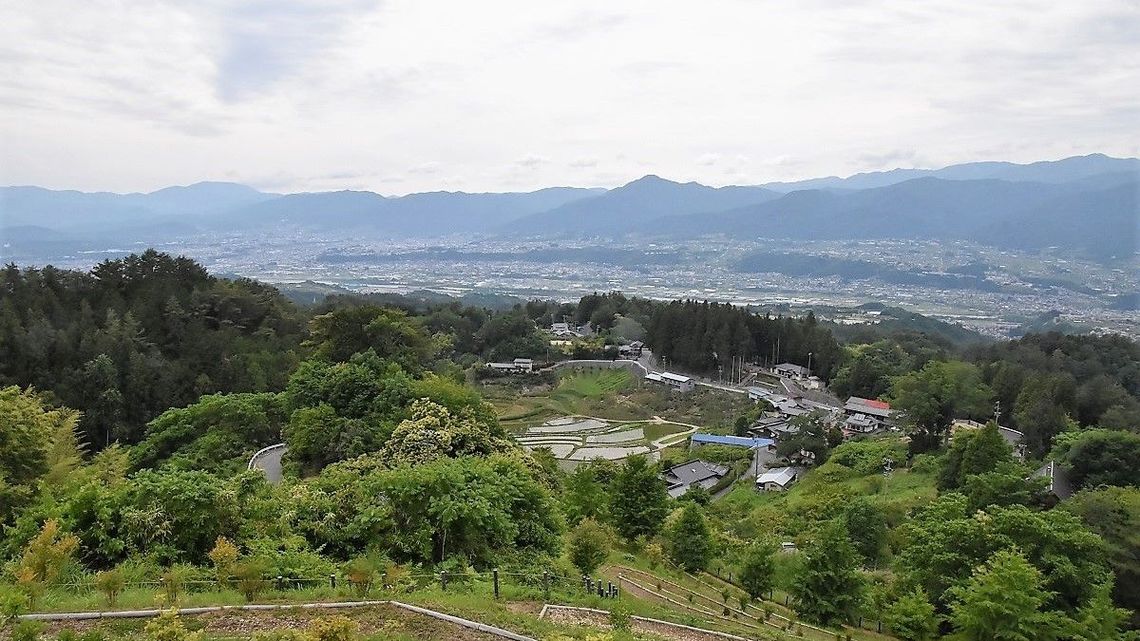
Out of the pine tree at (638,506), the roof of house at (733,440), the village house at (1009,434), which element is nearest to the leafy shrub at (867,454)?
the village house at (1009,434)

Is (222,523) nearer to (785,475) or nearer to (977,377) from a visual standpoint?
(785,475)

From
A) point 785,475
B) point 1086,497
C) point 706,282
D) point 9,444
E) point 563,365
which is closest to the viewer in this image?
point 9,444

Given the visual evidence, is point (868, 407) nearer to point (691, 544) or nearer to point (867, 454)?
point (867, 454)

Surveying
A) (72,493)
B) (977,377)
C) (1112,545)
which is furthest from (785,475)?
(72,493)

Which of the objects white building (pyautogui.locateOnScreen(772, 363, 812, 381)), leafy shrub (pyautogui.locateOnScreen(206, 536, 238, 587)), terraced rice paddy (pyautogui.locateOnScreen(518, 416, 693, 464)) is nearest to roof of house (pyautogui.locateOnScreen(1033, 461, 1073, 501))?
terraced rice paddy (pyautogui.locateOnScreen(518, 416, 693, 464))

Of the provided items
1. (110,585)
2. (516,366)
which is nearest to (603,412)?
(516,366)

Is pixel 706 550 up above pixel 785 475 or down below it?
above

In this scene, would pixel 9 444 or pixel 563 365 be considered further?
pixel 563 365

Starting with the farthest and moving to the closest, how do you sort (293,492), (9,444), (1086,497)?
(1086,497), (9,444), (293,492)
